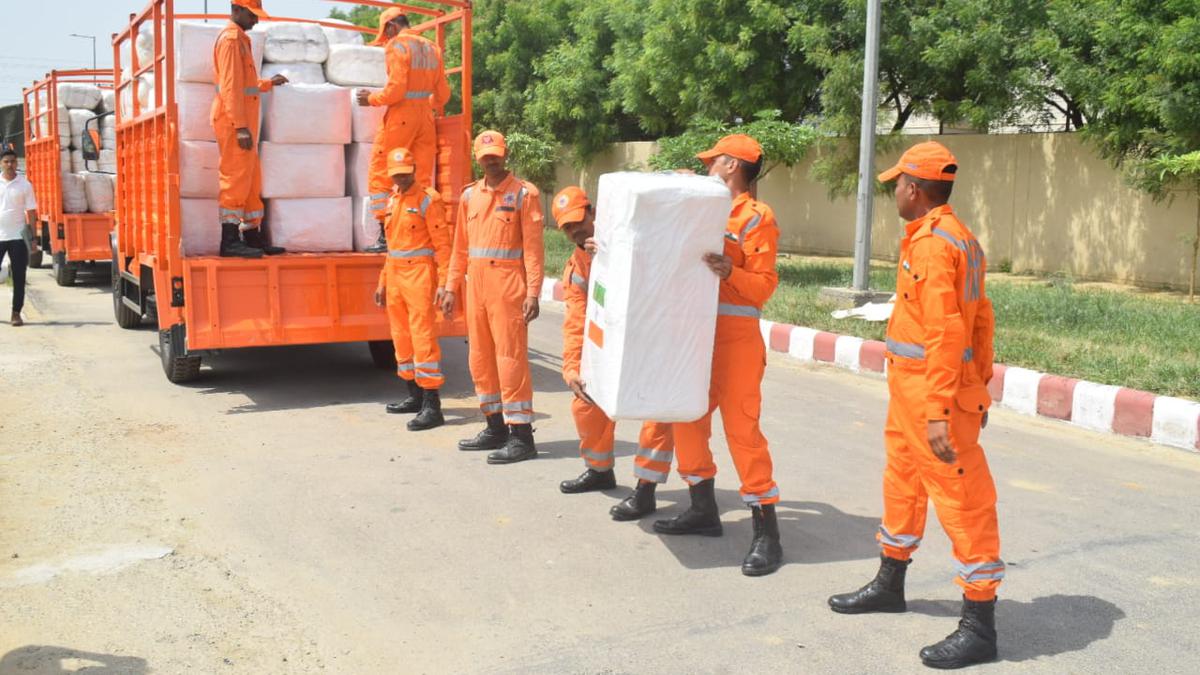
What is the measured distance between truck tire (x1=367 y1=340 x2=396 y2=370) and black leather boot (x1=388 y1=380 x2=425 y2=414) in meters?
1.43

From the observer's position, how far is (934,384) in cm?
353

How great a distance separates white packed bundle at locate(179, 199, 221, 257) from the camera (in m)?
7.80

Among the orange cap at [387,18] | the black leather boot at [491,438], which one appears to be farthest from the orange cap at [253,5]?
the black leather boot at [491,438]

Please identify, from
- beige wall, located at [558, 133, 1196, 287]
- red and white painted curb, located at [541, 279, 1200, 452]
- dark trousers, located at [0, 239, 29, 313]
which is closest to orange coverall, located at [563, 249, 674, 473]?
Answer: red and white painted curb, located at [541, 279, 1200, 452]

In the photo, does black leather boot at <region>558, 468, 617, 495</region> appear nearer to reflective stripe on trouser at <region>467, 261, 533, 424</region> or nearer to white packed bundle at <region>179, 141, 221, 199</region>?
reflective stripe on trouser at <region>467, 261, 533, 424</region>

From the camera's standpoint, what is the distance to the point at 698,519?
4859mm

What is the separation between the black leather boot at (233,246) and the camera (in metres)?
7.70

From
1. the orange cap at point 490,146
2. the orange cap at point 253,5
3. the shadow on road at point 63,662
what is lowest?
the shadow on road at point 63,662

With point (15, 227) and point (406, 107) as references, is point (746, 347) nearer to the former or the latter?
point (406, 107)

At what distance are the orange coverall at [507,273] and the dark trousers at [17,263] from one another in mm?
6906

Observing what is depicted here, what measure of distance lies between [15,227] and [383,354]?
4.98 meters

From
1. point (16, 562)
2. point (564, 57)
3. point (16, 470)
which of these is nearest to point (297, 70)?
point (16, 470)

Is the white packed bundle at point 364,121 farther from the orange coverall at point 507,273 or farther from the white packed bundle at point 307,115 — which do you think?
the orange coverall at point 507,273

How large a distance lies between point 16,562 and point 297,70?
461cm
